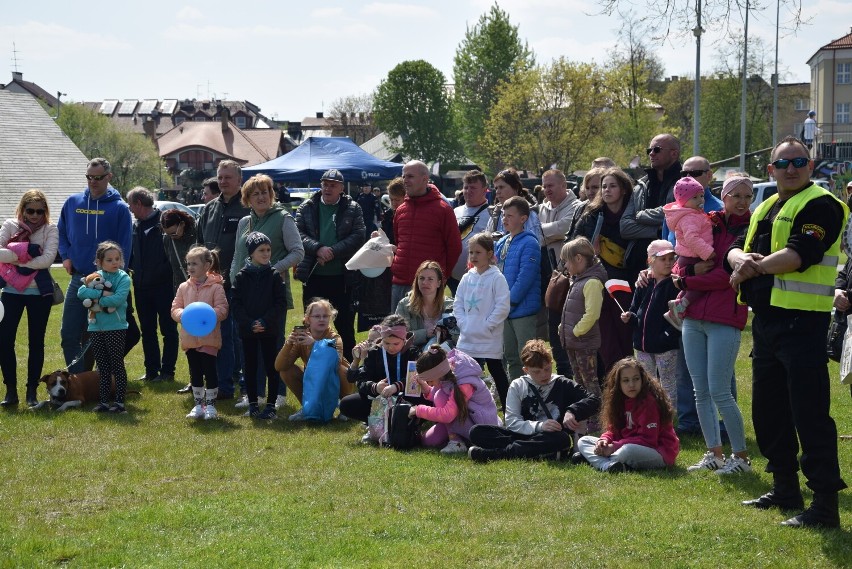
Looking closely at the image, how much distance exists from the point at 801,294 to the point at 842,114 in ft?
259

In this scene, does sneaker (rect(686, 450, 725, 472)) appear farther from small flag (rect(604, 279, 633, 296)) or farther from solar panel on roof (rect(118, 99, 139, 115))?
solar panel on roof (rect(118, 99, 139, 115))

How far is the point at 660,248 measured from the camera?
7453 millimetres

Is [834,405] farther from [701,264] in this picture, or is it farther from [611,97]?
[611,97]

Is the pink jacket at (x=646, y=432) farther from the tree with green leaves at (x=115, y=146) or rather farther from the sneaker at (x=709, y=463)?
the tree with green leaves at (x=115, y=146)

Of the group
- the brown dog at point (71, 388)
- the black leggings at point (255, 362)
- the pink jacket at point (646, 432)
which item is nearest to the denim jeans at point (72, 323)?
the brown dog at point (71, 388)

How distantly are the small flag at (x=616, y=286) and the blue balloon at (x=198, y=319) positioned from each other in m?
3.56

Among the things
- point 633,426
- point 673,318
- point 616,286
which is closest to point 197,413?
point 616,286

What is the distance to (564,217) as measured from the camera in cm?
964

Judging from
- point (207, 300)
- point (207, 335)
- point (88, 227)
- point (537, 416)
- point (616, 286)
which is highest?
point (88, 227)

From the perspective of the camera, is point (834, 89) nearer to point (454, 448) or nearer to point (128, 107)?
point (454, 448)

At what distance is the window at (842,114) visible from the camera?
76.6 metres

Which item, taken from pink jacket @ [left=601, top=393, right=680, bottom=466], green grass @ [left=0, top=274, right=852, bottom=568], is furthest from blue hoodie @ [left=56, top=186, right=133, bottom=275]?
pink jacket @ [left=601, top=393, right=680, bottom=466]

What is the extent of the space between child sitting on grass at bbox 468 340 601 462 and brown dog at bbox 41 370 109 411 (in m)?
4.23

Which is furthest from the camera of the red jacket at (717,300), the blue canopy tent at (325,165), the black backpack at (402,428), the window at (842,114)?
the window at (842,114)
